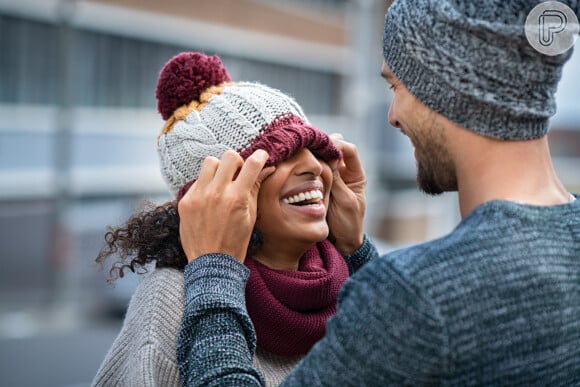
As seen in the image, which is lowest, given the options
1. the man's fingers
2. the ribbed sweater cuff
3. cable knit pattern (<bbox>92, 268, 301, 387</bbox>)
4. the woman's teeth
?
cable knit pattern (<bbox>92, 268, 301, 387</bbox>)

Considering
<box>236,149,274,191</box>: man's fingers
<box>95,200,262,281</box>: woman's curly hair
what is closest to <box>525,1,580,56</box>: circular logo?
<box>236,149,274,191</box>: man's fingers

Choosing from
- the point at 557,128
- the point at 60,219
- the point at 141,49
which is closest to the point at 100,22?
the point at 141,49

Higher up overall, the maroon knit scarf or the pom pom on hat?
the pom pom on hat

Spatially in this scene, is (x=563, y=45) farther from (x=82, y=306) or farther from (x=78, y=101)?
(x=78, y=101)

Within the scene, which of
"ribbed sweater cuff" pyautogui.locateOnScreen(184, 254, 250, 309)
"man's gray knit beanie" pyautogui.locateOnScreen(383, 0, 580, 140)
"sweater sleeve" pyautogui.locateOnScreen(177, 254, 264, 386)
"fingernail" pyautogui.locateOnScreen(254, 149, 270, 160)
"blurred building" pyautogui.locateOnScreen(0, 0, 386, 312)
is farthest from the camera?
"blurred building" pyautogui.locateOnScreen(0, 0, 386, 312)

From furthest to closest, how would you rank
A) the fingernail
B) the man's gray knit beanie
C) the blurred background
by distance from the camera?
the blurred background < the fingernail < the man's gray knit beanie

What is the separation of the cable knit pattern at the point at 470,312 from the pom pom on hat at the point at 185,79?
106cm

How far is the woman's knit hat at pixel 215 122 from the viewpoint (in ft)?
7.61

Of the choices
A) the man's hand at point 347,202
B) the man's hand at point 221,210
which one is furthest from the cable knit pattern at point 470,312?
the man's hand at point 347,202

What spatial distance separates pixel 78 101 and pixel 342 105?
32.1ft

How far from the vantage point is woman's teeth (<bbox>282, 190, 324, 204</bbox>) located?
2383 mm

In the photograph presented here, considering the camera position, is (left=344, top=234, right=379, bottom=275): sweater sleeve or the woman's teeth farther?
(left=344, top=234, right=379, bottom=275): sweater sleeve

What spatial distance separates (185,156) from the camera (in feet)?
7.84

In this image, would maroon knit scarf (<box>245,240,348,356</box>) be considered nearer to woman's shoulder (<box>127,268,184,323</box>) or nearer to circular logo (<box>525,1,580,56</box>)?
woman's shoulder (<box>127,268,184,323</box>)
